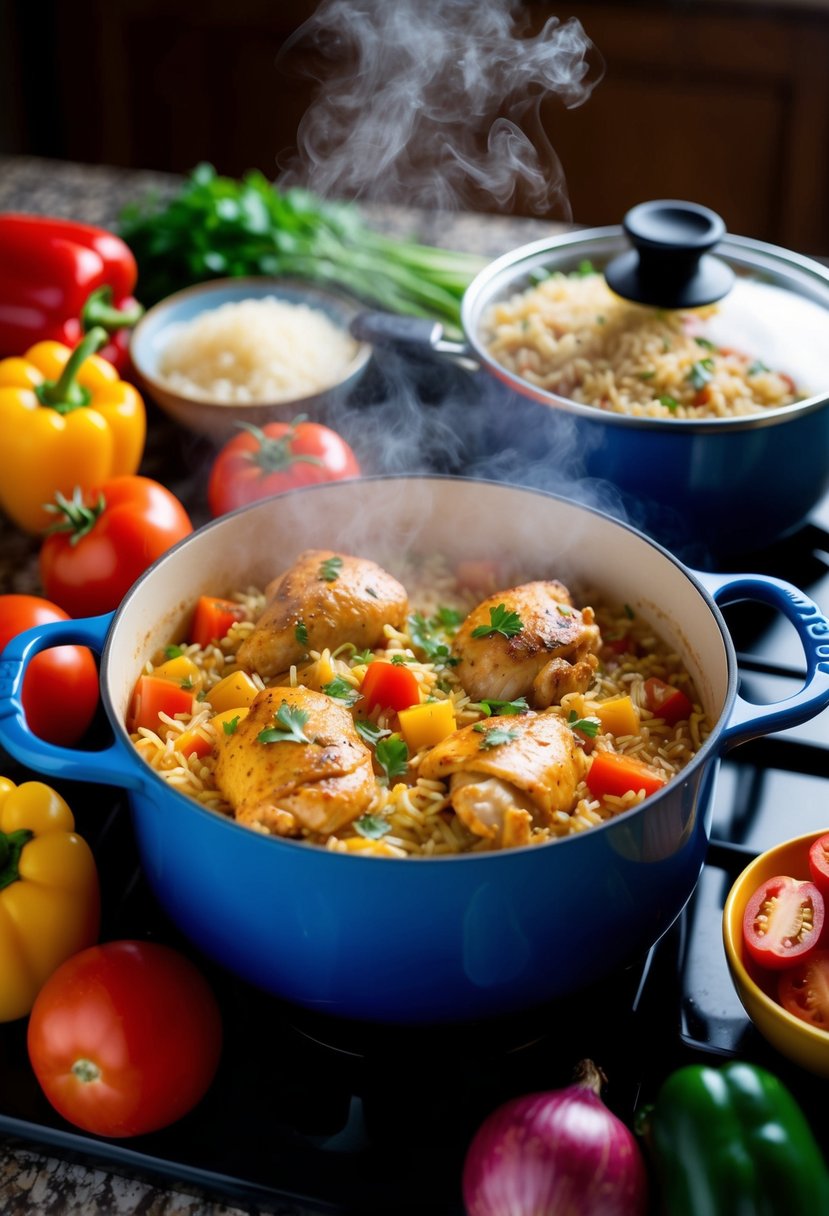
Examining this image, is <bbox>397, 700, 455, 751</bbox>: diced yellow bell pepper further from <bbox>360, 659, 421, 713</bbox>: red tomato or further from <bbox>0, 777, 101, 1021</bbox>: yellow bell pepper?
<bbox>0, 777, 101, 1021</bbox>: yellow bell pepper

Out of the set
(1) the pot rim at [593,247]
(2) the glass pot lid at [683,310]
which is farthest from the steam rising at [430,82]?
(2) the glass pot lid at [683,310]

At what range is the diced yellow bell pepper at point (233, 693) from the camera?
2018mm

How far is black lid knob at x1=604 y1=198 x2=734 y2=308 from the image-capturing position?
2557mm

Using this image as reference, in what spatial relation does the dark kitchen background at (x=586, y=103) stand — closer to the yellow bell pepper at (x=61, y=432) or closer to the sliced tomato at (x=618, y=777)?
the yellow bell pepper at (x=61, y=432)

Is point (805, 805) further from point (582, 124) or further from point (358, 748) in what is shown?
point (582, 124)

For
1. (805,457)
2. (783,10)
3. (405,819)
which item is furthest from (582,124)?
(405,819)

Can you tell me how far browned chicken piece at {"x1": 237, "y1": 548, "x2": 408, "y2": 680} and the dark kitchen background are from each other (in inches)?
122

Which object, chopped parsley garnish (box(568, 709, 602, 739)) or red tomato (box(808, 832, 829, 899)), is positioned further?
chopped parsley garnish (box(568, 709, 602, 739))

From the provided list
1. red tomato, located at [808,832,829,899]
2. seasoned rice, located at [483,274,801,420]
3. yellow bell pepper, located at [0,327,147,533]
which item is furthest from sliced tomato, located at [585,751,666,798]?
yellow bell pepper, located at [0,327,147,533]

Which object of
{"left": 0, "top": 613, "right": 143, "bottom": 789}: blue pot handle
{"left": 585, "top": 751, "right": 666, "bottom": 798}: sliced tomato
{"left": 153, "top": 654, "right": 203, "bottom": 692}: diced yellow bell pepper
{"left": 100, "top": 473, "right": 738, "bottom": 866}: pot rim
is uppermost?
{"left": 100, "top": 473, "right": 738, "bottom": 866}: pot rim

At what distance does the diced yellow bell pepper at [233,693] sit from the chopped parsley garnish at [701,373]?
117 cm

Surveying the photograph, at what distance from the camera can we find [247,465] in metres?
2.71

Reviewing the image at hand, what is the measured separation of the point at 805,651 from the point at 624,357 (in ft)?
3.49

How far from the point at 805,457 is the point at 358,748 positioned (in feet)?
3.87
